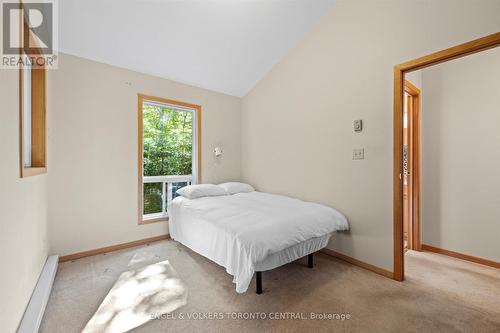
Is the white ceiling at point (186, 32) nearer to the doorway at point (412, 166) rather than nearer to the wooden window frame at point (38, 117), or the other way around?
the wooden window frame at point (38, 117)

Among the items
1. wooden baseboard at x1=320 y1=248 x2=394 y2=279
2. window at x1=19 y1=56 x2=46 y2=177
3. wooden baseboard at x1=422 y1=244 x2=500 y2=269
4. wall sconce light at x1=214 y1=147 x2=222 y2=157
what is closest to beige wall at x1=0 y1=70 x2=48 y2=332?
window at x1=19 y1=56 x2=46 y2=177

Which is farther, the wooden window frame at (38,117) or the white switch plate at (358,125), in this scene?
the white switch plate at (358,125)

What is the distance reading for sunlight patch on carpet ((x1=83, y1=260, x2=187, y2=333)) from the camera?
1591mm

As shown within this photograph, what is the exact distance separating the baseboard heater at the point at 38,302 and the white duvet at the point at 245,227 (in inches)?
48.4

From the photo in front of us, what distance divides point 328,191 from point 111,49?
3.15 m

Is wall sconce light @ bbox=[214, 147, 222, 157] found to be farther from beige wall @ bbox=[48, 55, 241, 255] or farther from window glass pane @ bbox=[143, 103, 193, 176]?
beige wall @ bbox=[48, 55, 241, 255]

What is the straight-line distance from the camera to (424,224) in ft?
9.66

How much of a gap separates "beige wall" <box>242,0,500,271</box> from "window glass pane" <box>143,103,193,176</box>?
147 cm

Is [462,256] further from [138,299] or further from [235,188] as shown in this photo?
[138,299]

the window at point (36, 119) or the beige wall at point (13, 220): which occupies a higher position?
the window at point (36, 119)

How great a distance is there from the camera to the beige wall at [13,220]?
1.11 m

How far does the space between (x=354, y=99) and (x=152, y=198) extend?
10.00ft

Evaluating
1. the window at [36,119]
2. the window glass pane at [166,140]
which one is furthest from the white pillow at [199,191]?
the window at [36,119]

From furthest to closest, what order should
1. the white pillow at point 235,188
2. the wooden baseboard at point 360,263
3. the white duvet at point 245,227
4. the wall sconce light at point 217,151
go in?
the wall sconce light at point 217,151, the white pillow at point 235,188, the wooden baseboard at point 360,263, the white duvet at point 245,227
